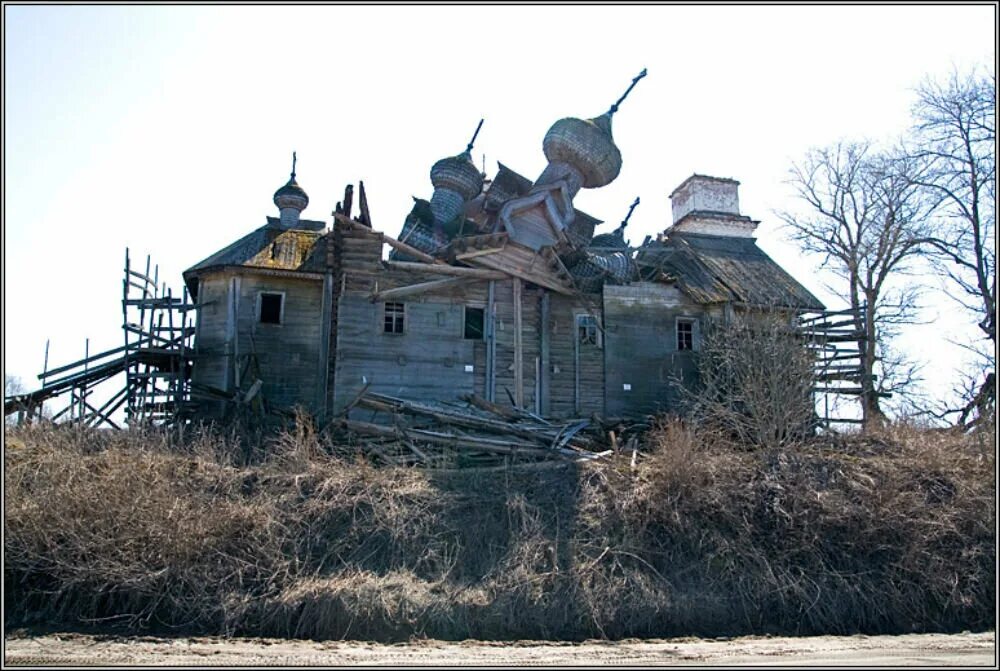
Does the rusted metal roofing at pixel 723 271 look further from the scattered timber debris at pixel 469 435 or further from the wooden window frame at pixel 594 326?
the scattered timber debris at pixel 469 435

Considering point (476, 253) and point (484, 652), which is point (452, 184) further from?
point (484, 652)

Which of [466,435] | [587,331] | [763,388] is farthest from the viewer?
[587,331]

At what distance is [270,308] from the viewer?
2352 cm

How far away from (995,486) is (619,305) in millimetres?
11260

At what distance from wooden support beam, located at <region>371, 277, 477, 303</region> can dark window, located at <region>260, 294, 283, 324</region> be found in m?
2.65

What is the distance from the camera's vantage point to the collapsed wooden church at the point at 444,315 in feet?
75.5

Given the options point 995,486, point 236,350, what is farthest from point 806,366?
point 236,350

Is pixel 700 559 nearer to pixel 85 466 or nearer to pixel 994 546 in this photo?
pixel 994 546

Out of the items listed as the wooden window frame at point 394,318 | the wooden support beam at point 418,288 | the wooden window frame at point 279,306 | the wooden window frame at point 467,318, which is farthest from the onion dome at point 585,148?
the wooden window frame at point 279,306

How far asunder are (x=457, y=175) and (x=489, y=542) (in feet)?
54.4

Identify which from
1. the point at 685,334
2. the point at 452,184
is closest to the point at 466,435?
the point at 685,334

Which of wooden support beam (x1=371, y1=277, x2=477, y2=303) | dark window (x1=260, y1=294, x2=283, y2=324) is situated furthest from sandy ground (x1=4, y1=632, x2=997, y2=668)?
wooden support beam (x1=371, y1=277, x2=477, y2=303)

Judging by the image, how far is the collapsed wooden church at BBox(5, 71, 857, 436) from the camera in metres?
23.0

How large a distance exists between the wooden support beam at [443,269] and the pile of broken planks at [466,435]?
13.8 ft
